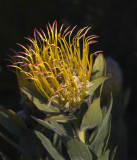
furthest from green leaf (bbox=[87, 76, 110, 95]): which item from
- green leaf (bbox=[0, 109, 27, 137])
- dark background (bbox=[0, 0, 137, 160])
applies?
dark background (bbox=[0, 0, 137, 160])

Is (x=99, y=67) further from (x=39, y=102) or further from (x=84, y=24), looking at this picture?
(x=84, y=24)

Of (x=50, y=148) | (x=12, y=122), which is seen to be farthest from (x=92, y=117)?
(x=12, y=122)

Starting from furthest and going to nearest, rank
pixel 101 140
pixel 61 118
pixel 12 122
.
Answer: pixel 12 122, pixel 101 140, pixel 61 118

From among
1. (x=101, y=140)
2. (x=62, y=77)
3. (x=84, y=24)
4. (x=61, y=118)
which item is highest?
(x=84, y=24)

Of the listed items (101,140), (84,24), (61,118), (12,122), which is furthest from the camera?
(84,24)

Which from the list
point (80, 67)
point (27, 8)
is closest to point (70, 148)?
point (80, 67)

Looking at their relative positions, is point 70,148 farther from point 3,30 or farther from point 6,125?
point 3,30
